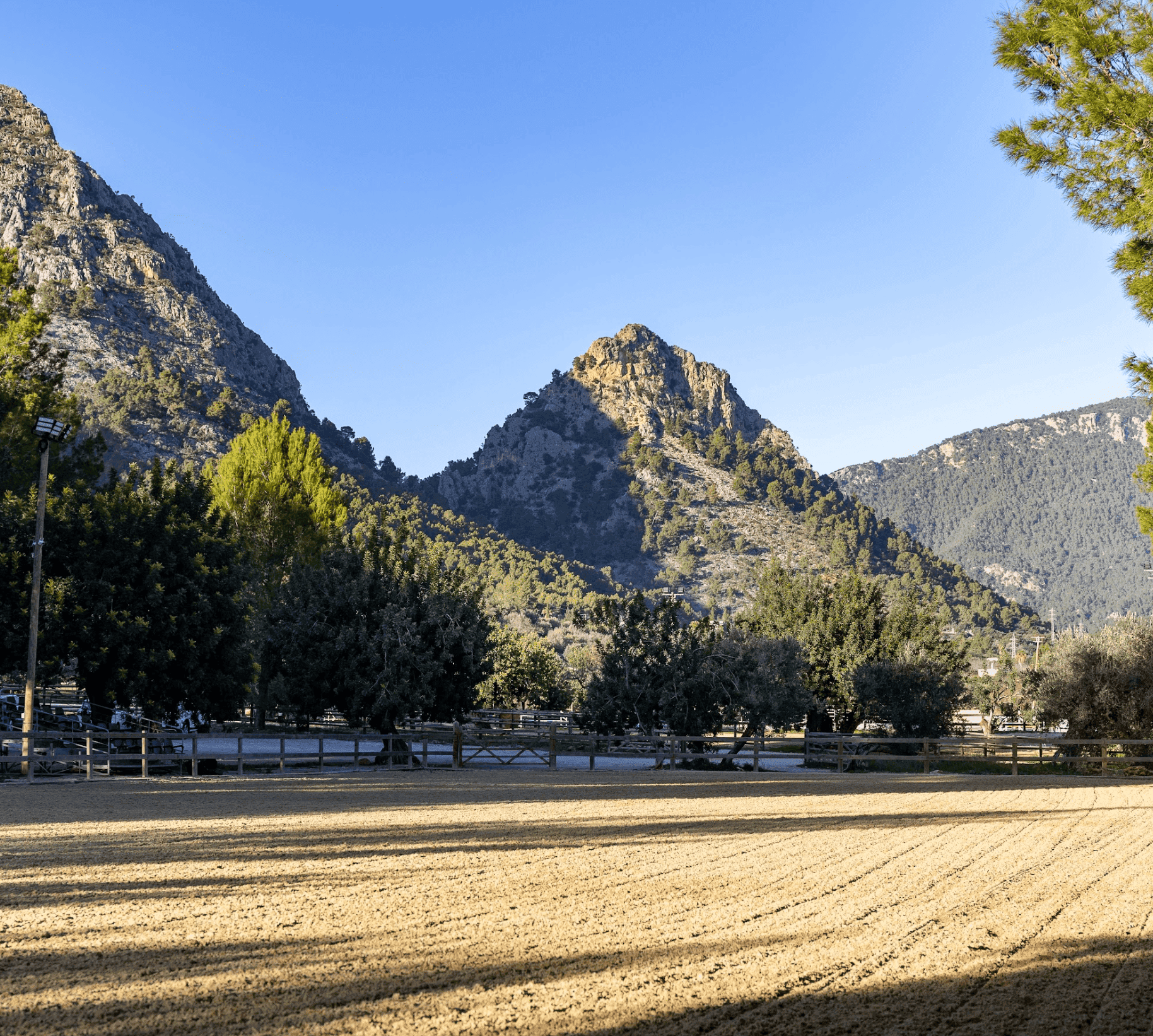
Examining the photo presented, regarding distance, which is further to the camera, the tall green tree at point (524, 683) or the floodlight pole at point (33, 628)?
the tall green tree at point (524, 683)

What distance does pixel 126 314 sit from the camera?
126125 millimetres

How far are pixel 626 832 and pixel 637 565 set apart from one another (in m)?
156

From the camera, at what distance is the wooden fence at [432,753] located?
25406 mm

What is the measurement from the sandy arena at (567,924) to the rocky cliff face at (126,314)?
96020 millimetres

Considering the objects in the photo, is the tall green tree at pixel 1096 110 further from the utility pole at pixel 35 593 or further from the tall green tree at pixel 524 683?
the tall green tree at pixel 524 683

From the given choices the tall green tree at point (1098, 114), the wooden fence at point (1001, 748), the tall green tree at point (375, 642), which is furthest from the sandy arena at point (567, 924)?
A: the tall green tree at point (375, 642)

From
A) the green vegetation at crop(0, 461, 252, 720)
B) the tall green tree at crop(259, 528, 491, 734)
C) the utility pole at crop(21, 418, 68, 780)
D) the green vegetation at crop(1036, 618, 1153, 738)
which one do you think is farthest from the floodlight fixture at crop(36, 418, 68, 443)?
the green vegetation at crop(1036, 618, 1153, 738)

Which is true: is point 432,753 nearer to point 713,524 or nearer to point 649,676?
point 649,676

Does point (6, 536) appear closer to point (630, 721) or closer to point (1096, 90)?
point (630, 721)

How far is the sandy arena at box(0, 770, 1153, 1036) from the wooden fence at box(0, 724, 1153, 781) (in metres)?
8.27

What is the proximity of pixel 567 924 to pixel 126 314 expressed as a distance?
132905 mm

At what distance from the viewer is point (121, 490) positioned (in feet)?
101

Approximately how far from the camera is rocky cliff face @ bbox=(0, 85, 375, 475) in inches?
4309

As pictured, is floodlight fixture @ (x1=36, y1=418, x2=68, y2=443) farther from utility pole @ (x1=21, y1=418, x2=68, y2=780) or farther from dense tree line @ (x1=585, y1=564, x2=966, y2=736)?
dense tree line @ (x1=585, y1=564, x2=966, y2=736)
